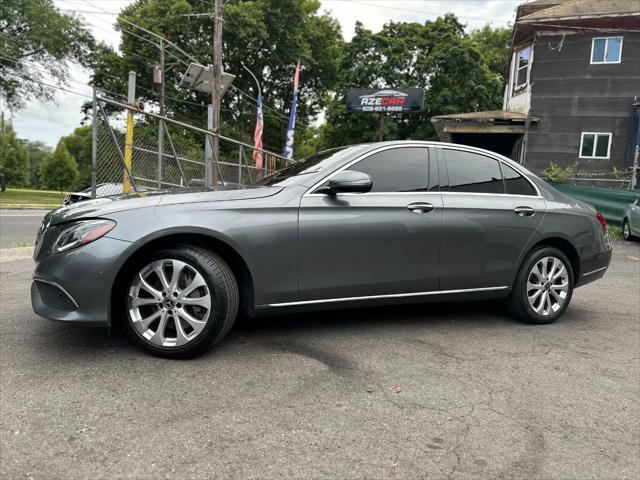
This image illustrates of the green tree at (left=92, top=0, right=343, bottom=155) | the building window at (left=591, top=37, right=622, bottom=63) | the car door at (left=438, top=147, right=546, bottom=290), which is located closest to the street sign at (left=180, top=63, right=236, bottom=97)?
the building window at (left=591, top=37, right=622, bottom=63)

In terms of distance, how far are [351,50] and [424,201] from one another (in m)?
31.1

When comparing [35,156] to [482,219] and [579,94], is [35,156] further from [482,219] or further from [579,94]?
[482,219]

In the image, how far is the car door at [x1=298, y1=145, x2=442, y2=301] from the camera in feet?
11.3

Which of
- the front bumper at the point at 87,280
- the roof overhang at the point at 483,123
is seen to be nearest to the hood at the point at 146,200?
the front bumper at the point at 87,280

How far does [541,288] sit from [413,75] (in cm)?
3076

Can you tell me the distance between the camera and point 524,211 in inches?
167

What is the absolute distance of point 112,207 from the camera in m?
3.14

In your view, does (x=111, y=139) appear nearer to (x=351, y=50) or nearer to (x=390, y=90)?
(x=390, y=90)

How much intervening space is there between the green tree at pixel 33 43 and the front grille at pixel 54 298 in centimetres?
2952

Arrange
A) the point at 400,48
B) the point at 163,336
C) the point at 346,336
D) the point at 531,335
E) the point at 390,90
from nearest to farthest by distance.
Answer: the point at 163,336, the point at 346,336, the point at 531,335, the point at 390,90, the point at 400,48

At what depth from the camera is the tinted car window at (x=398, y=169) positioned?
12.5 feet

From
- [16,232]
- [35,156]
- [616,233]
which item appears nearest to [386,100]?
[616,233]

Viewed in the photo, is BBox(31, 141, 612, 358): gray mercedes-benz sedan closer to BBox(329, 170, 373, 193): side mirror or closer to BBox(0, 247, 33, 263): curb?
BBox(329, 170, 373, 193): side mirror

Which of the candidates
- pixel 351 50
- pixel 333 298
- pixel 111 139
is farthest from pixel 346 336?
pixel 351 50
